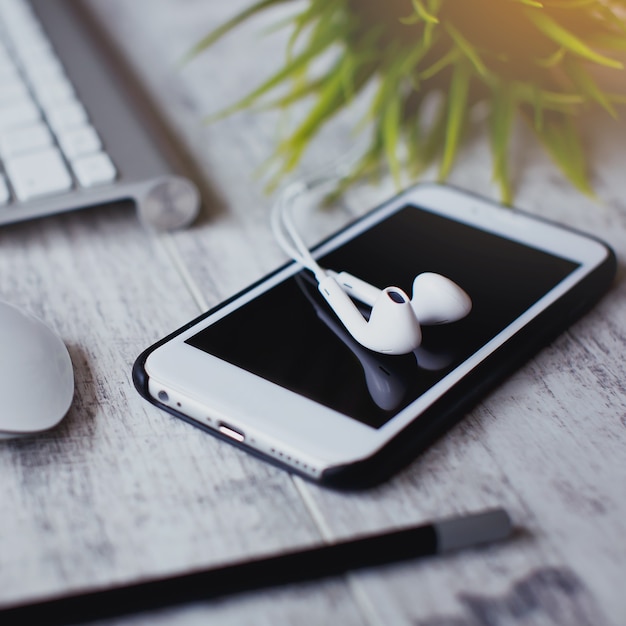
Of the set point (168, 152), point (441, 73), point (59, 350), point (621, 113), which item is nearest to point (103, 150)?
point (168, 152)

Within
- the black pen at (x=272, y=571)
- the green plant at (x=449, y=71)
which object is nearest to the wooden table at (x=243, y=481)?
the black pen at (x=272, y=571)

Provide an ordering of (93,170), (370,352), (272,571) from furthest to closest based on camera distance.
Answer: (93,170) → (370,352) → (272,571)

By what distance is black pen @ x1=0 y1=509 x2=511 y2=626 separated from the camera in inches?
12.2

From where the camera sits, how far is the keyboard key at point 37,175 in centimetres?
53

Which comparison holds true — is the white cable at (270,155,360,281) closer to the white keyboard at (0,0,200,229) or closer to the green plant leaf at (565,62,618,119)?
the white keyboard at (0,0,200,229)

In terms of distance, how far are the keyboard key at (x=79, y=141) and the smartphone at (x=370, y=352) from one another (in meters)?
0.18

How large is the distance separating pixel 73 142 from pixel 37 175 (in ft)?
0.16

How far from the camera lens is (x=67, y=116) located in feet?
1.98

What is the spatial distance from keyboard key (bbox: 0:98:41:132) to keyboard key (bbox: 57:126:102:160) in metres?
0.03

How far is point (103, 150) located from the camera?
1.88 ft

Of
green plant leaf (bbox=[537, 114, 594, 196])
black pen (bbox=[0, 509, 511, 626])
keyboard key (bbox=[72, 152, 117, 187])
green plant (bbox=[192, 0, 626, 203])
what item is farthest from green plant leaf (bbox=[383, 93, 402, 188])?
black pen (bbox=[0, 509, 511, 626])

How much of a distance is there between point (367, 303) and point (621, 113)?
0.42m

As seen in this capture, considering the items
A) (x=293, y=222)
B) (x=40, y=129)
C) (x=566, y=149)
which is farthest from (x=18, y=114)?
(x=566, y=149)

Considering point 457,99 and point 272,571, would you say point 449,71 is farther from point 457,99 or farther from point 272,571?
point 272,571
